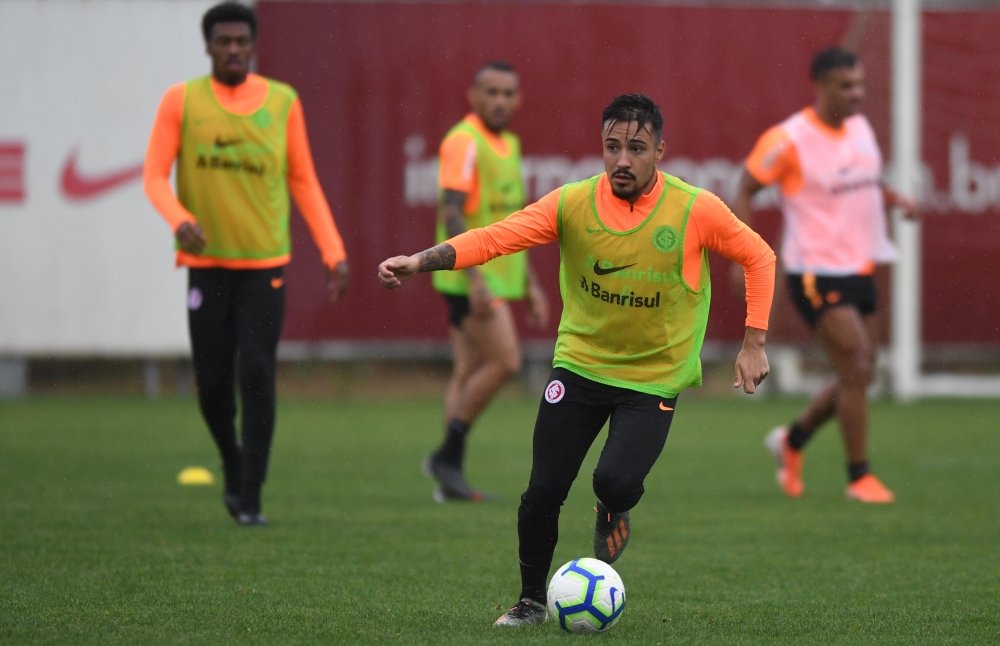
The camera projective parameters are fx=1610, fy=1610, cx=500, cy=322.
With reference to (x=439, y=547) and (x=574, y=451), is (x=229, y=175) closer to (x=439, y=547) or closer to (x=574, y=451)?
(x=439, y=547)

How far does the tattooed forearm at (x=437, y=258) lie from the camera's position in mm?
5398

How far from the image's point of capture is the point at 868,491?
9344 mm

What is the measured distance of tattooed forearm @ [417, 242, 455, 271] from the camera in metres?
5.40

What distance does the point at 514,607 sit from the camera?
5664 millimetres

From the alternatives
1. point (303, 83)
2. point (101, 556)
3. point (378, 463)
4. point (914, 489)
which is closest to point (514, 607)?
point (101, 556)

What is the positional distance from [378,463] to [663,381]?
5689 millimetres

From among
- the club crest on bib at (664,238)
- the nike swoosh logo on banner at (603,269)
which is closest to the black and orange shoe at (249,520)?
the nike swoosh logo on banner at (603,269)

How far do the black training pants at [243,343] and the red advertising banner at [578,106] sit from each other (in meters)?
8.19

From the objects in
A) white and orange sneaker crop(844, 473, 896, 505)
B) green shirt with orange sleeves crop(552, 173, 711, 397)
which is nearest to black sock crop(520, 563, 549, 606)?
green shirt with orange sleeves crop(552, 173, 711, 397)

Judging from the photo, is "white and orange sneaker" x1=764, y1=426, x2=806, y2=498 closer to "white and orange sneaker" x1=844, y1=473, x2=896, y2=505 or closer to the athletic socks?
"white and orange sneaker" x1=844, y1=473, x2=896, y2=505

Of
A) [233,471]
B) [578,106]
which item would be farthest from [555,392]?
[578,106]

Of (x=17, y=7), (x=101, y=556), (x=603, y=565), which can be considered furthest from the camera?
(x=17, y=7)

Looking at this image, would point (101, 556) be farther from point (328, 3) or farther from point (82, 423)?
point (328, 3)

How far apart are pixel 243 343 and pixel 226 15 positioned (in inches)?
63.5
